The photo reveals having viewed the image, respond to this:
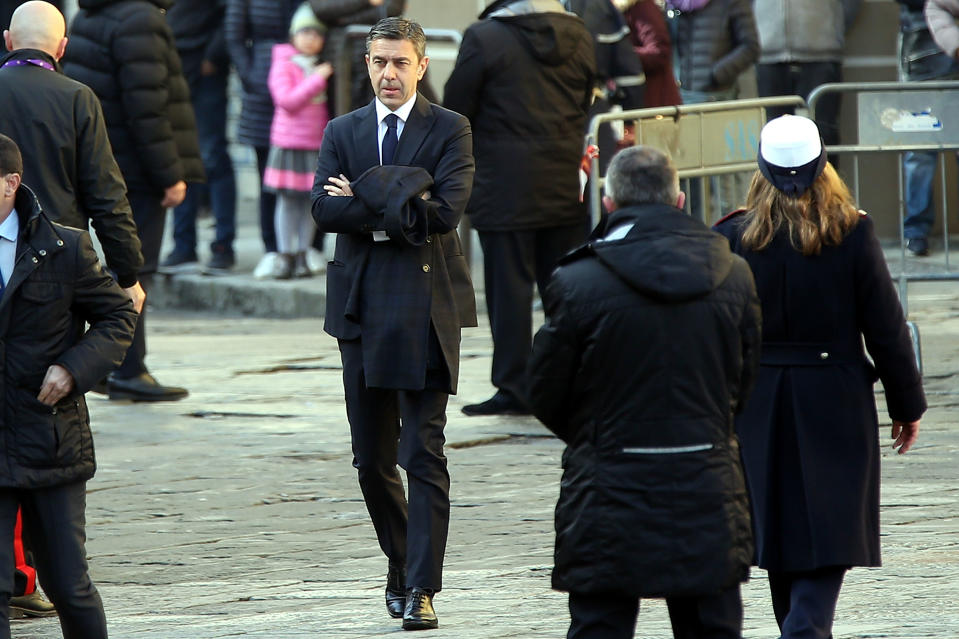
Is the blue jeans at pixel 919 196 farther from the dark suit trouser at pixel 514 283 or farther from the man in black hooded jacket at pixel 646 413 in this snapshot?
the man in black hooded jacket at pixel 646 413

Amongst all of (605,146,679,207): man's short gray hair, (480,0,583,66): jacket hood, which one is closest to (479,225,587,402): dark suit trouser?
(480,0,583,66): jacket hood

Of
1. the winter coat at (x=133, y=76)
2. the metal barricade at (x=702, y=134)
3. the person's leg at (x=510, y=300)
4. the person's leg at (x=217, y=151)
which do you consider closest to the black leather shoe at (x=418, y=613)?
the person's leg at (x=510, y=300)

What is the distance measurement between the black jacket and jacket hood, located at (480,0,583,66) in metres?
2.32

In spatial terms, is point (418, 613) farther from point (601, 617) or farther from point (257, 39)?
point (257, 39)

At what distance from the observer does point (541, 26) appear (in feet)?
28.8

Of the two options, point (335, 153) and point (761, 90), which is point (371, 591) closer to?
point (335, 153)

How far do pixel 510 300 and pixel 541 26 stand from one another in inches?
51.8

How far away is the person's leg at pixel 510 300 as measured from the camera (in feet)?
29.0

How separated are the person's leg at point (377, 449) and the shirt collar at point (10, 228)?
1209mm

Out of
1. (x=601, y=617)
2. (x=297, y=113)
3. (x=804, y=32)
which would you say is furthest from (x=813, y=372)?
(x=804, y=32)

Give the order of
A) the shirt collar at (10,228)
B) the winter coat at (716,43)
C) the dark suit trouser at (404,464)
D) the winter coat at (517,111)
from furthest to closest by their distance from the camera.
A: the winter coat at (716,43)
the winter coat at (517,111)
the dark suit trouser at (404,464)
the shirt collar at (10,228)

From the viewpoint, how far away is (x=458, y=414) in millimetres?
9156

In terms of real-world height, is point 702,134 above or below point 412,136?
below

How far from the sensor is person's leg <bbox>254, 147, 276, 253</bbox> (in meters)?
13.3
